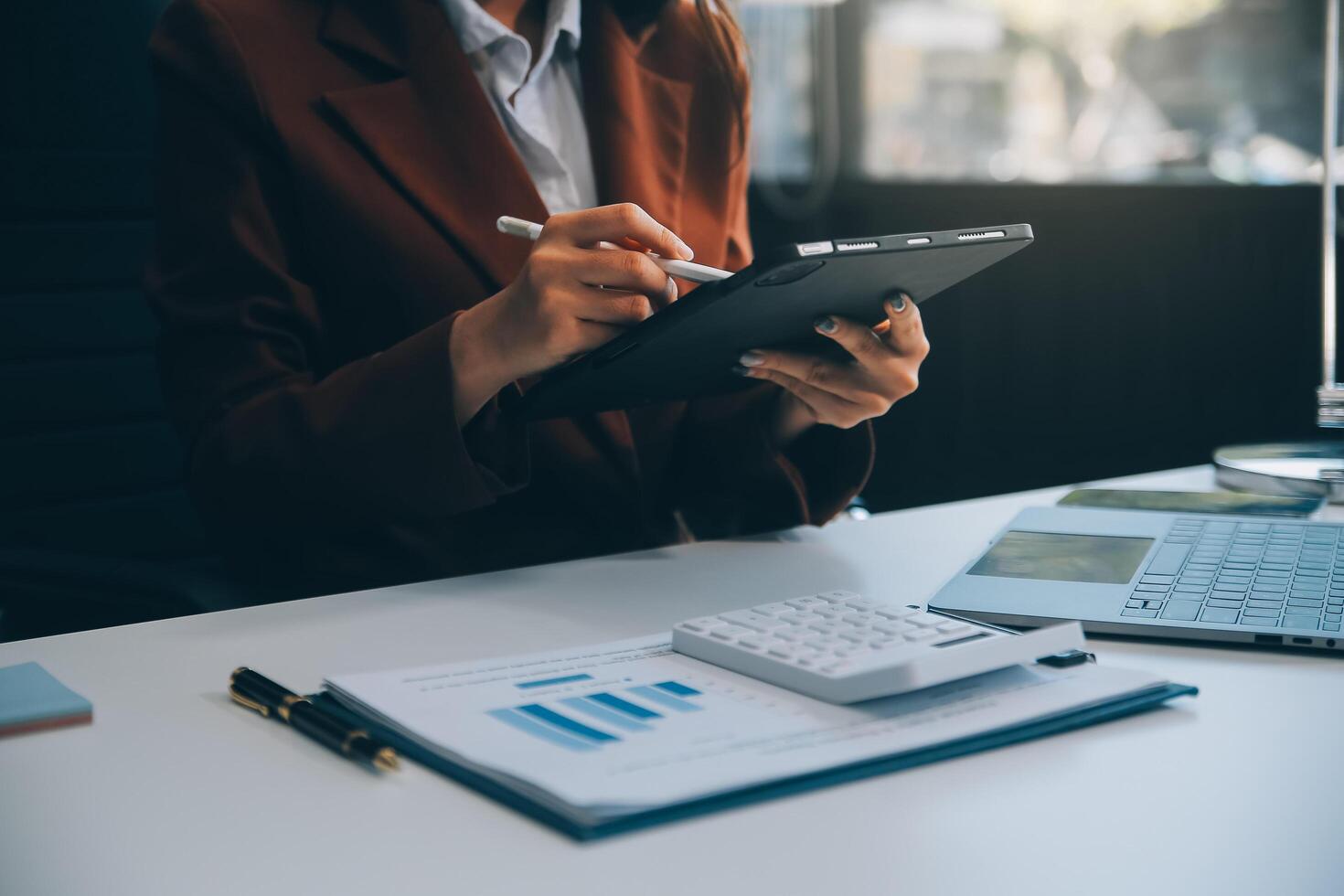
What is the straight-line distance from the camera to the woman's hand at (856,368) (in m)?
0.87

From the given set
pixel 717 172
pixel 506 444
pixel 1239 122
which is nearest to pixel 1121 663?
pixel 506 444

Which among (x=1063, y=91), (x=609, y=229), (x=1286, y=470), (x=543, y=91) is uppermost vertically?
(x=1063, y=91)

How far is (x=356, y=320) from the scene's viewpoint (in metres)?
1.05

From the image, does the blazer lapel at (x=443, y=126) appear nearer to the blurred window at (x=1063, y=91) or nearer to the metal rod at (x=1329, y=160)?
the metal rod at (x=1329, y=160)

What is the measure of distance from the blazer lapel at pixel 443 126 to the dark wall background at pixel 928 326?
20cm

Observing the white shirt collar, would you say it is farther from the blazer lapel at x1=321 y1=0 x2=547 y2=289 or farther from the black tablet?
the black tablet

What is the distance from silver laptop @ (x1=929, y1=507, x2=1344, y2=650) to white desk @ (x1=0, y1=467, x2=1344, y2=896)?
0.02m

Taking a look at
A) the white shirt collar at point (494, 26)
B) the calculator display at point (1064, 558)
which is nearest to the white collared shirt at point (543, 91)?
the white shirt collar at point (494, 26)

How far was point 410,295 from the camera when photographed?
1.03 metres

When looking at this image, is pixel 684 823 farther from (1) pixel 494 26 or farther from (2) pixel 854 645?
(1) pixel 494 26

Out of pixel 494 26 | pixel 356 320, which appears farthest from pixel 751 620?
pixel 494 26

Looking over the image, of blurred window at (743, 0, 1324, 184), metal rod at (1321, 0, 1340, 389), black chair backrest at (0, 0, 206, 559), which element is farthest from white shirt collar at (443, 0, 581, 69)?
blurred window at (743, 0, 1324, 184)

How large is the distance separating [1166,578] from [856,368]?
256 millimetres

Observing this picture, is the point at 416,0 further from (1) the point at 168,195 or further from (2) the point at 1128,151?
(2) the point at 1128,151
